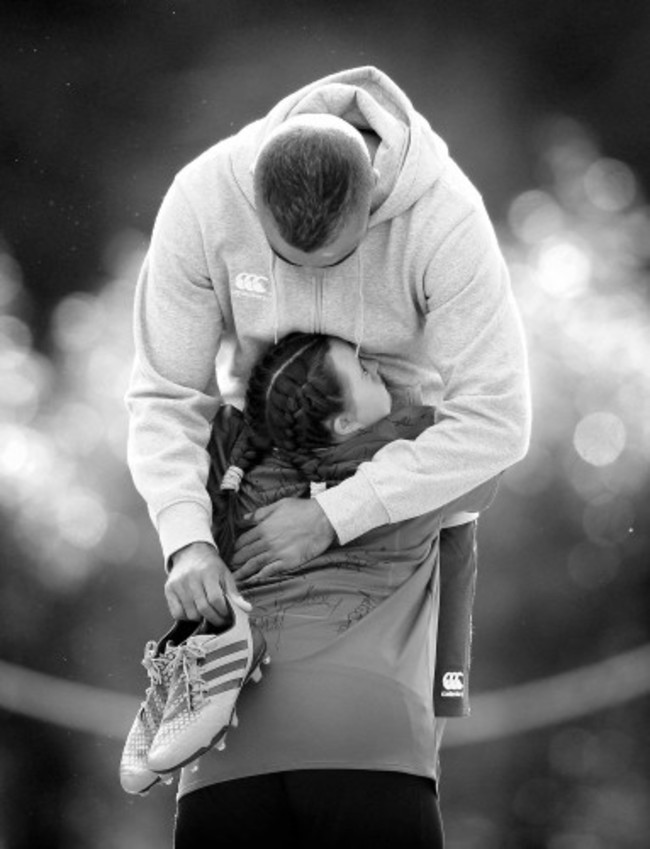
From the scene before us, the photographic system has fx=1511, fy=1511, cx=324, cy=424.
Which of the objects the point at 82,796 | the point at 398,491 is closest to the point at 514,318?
the point at 398,491

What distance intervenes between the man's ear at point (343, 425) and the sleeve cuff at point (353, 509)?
0.08 metres

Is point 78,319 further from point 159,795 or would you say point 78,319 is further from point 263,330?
point 263,330

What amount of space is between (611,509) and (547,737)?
0.60 m

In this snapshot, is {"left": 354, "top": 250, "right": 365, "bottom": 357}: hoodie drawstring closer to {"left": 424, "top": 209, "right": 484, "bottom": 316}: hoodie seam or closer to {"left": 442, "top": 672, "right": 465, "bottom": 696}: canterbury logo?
{"left": 424, "top": 209, "right": 484, "bottom": 316}: hoodie seam

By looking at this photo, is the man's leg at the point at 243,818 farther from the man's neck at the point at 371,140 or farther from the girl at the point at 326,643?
the man's neck at the point at 371,140

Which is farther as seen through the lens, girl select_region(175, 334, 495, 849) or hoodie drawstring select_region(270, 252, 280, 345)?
hoodie drawstring select_region(270, 252, 280, 345)

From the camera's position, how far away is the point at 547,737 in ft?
12.5

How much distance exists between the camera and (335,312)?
5.75 feet

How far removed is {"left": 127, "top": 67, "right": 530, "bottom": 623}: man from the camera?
1673 millimetres

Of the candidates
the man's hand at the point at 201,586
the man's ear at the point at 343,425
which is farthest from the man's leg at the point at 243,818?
the man's ear at the point at 343,425

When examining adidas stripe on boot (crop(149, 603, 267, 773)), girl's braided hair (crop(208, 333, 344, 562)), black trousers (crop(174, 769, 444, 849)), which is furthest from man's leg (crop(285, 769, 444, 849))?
girl's braided hair (crop(208, 333, 344, 562))

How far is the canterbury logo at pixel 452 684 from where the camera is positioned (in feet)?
6.13

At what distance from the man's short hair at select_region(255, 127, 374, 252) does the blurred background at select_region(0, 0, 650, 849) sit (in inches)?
84.7

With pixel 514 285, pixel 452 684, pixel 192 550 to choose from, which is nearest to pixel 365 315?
pixel 192 550
